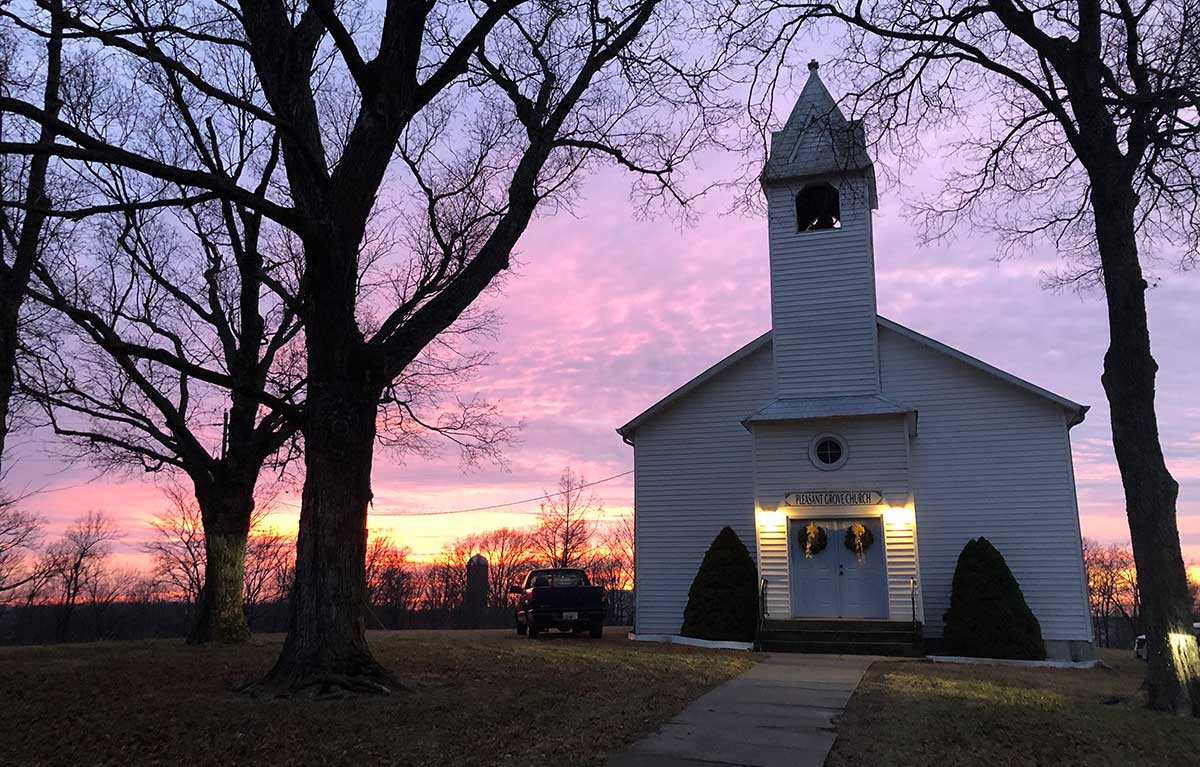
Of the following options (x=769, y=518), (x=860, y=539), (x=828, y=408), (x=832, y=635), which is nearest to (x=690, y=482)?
(x=769, y=518)

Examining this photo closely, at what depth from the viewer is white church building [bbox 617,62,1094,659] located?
1798 cm

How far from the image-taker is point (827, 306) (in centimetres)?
1953

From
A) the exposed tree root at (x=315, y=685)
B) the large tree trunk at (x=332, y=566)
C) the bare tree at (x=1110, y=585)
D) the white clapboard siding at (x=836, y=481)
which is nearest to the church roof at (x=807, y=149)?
the white clapboard siding at (x=836, y=481)

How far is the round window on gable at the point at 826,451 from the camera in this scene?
18453mm

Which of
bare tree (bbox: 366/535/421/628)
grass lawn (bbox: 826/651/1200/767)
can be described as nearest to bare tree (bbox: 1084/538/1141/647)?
bare tree (bbox: 366/535/421/628)

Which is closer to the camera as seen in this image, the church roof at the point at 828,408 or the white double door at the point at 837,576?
the church roof at the point at 828,408

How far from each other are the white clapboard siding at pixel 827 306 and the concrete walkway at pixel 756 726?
786 cm

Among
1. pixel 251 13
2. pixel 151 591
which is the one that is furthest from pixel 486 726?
pixel 151 591

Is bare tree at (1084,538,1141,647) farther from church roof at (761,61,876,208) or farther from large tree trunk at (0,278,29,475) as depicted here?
large tree trunk at (0,278,29,475)

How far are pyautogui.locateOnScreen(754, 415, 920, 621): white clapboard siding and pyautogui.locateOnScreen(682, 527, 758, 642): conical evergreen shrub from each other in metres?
0.68

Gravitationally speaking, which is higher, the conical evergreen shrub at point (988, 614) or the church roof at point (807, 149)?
the church roof at point (807, 149)

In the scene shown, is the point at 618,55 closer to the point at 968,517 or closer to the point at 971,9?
the point at 971,9

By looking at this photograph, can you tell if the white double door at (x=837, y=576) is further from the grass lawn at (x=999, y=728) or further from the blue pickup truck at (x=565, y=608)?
the grass lawn at (x=999, y=728)

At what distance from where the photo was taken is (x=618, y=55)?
12055 millimetres
